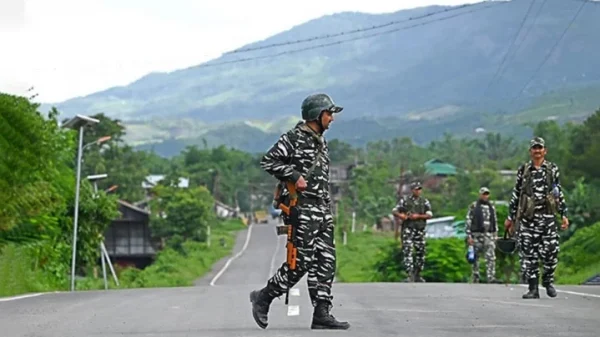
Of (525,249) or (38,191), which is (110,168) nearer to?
(38,191)

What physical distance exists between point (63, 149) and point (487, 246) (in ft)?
70.2

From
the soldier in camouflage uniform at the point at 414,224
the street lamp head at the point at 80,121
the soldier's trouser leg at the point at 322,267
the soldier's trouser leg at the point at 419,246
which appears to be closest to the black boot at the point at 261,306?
the soldier's trouser leg at the point at 322,267

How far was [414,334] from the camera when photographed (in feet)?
36.3

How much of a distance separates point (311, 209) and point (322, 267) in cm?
51

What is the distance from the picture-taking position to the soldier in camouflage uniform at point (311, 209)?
37.2 feet

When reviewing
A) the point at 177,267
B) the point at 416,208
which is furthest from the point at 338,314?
the point at 177,267

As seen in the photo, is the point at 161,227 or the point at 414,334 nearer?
the point at 414,334

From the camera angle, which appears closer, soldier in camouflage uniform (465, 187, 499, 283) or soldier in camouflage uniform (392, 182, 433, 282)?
soldier in camouflage uniform (392, 182, 433, 282)

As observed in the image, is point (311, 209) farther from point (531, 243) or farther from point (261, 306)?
point (531, 243)

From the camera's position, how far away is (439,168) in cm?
16362

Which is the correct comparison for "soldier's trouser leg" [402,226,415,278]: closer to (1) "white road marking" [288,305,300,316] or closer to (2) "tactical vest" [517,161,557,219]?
(2) "tactical vest" [517,161,557,219]

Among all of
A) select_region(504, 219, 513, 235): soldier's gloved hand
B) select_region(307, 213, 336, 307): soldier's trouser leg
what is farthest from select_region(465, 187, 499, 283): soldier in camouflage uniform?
select_region(307, 213, 336, 307): soldier's trouser leg

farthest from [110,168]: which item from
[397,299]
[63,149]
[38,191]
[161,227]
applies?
[397,299]

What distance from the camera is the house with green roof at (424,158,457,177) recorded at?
15431cm
